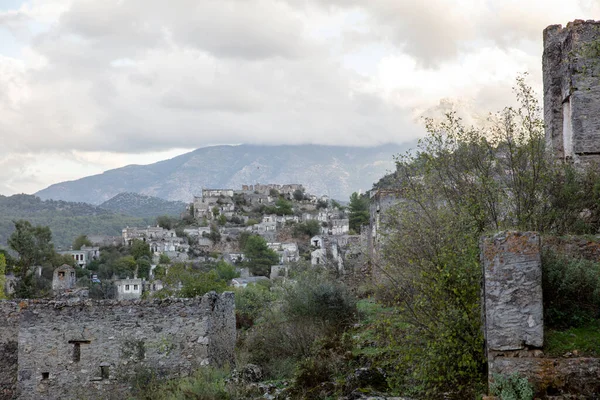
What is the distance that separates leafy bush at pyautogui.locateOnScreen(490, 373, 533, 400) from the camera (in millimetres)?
7992

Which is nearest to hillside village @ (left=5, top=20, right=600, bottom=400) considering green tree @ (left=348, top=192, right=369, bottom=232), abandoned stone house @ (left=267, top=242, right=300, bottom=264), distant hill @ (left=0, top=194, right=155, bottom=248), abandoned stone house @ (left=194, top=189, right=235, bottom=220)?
green tree @ (left=348, top=192, right=369, bottom=232)

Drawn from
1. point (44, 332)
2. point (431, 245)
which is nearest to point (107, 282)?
point (44, 332)

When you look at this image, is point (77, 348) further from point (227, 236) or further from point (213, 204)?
point (213, 204)

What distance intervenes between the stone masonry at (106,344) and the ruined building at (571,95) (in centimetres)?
920

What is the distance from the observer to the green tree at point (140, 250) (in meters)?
99.1

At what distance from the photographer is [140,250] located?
101 m

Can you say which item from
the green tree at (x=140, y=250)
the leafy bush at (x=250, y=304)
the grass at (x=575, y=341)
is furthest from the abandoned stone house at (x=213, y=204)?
the grass at (x=575, y=341)

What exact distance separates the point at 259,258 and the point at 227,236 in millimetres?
37157

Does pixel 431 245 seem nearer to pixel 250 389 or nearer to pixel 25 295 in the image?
pixel 250 389

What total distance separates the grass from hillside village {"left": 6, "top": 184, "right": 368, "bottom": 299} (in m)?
48.9

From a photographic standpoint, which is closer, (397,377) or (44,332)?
(397,377)

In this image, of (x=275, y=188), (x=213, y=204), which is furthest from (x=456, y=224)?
(x=275, y=188)

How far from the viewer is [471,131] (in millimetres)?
13500

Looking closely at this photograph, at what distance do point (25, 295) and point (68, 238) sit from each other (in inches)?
4541
